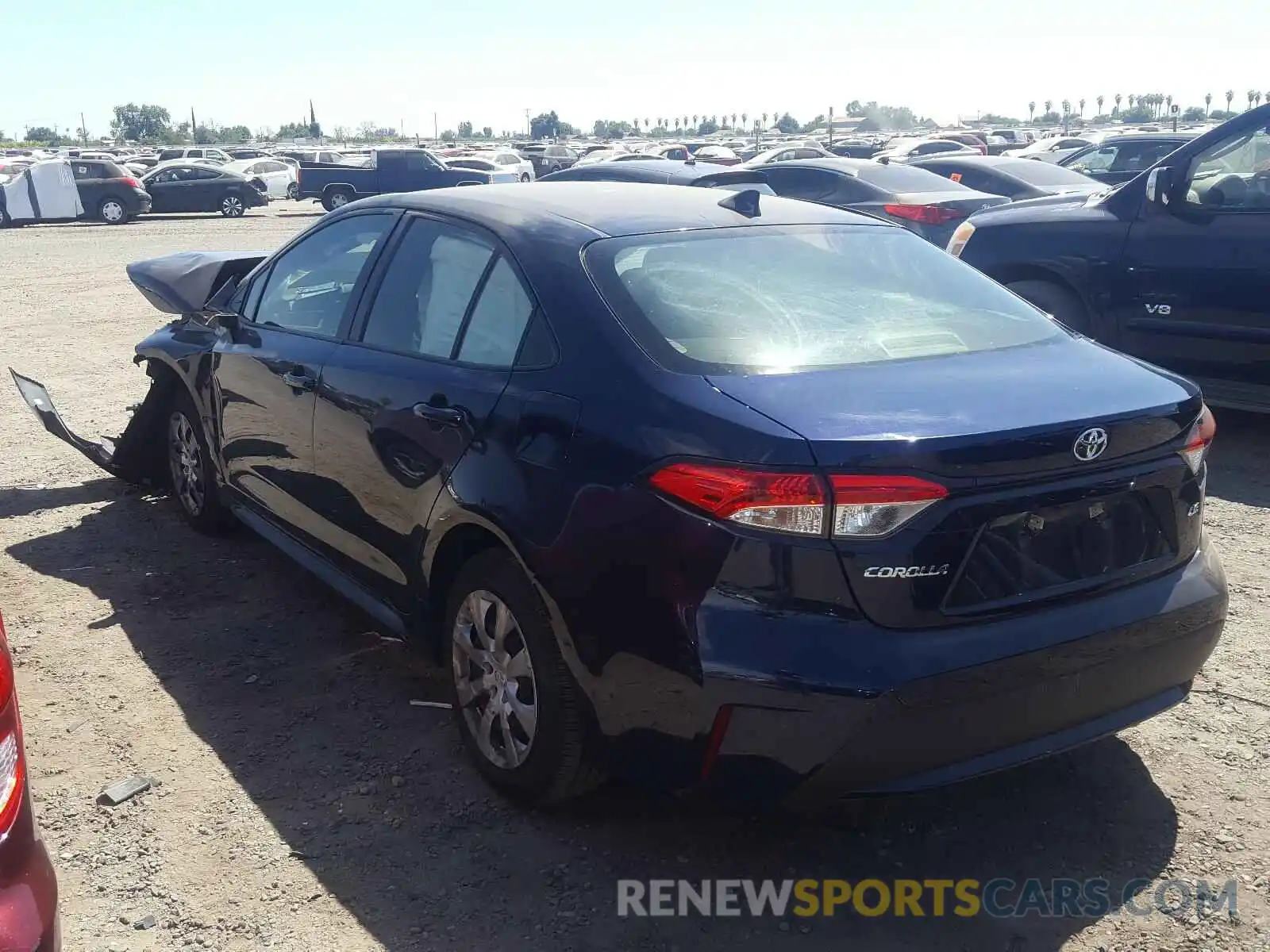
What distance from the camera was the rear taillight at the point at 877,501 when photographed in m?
2.55

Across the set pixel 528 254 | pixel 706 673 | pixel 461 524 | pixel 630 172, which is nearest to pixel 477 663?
pixel 461 524

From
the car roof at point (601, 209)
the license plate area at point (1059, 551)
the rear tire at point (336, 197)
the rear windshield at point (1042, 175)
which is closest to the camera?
the license plate area at point (1059, 551)

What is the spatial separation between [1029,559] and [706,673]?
0.78 meters

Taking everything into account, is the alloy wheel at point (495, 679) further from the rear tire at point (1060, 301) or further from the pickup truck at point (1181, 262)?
the rear tire at point (1060, 301)

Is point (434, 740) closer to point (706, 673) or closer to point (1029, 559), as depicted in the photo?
point (706, 673)

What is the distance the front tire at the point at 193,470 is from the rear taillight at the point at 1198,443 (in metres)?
3.94

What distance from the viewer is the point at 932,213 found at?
12.2m

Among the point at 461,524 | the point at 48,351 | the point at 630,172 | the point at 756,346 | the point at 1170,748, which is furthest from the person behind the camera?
the point at 630,172

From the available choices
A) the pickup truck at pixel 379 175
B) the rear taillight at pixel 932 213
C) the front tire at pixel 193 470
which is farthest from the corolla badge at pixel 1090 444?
the pickup truck at pixel 379 175

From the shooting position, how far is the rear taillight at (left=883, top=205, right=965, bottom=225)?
1216 cm

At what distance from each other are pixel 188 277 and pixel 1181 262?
211 inches

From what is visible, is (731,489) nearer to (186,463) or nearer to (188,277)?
(186,463)

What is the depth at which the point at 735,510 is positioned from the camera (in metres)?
2.60

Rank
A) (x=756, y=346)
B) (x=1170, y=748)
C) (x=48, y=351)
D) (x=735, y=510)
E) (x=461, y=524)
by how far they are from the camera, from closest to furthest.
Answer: (x=735, y=510) < (x=756, y=346) < (x=461, y=524) < (x=1170, y=748) < (x=48, y=351)
